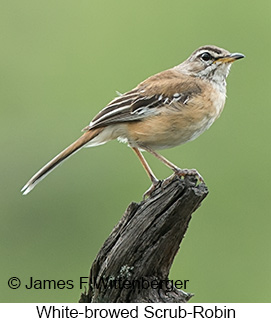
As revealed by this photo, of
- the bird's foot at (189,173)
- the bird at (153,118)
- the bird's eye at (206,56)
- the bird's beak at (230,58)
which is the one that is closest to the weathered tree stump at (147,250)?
the bird's foot at (189,173)

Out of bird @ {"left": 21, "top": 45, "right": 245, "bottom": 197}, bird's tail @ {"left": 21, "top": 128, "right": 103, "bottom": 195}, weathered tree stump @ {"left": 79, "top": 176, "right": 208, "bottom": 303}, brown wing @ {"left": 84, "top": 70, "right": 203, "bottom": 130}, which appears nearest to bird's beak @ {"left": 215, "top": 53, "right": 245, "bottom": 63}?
bird @ {"left": 21, "top": 45, "right": 245, "bottom": 197}

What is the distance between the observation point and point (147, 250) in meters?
7.09

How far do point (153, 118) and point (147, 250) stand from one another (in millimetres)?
1890

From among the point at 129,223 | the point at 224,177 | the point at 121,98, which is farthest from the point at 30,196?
the point at 129,223

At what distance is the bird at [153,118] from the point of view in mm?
8359

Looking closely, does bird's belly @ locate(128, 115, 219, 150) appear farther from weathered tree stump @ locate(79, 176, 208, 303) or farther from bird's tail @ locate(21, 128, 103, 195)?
weathered tree stump @ locate(79, 176, 208, 303)

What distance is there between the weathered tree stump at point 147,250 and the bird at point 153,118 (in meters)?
0.98

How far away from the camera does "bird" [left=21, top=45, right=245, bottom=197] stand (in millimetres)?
8359

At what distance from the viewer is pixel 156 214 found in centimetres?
714

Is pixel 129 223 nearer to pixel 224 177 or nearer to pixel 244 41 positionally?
pixel 224 177

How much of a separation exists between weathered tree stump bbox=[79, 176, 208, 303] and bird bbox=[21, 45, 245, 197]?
0.98 m

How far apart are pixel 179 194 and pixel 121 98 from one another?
70.4 inches

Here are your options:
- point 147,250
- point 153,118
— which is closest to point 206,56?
point 153,118

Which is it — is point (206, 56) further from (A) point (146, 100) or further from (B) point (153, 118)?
(B) point (153, 118)
